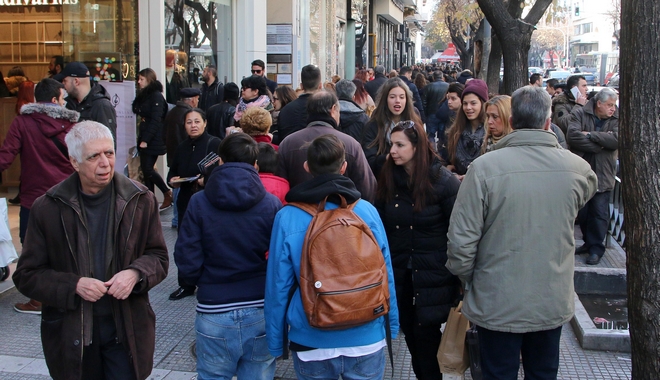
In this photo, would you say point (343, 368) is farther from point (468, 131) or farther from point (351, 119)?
point (351, 119)

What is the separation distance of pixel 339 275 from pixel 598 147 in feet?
17.7

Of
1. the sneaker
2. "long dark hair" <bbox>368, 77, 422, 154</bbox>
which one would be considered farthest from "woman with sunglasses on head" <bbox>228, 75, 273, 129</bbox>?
the sneaker

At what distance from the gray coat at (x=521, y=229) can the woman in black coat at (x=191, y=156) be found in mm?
3336

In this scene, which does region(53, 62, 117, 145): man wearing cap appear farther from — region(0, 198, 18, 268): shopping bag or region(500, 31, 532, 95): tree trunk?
region(500, 31, 532, 95): tree trunk

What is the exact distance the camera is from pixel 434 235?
13.6 ft

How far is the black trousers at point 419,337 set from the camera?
4199mm

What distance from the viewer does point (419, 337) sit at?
13.8 ft

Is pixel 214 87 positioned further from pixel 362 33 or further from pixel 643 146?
pixel 362 33

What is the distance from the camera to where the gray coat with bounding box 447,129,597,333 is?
341 cm

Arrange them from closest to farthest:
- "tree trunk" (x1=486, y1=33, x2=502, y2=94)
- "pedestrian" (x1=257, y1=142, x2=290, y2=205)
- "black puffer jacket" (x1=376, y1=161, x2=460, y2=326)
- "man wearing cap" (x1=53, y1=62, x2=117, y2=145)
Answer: "black puffer jacket" (x1=376, y1=161, x2=460, y2=326), "pedestrian" (x1=257, y1=142, x2=290, y2=205), "man wearing cap" (x1=53, y1=62, x2=117, y2=145), "tree trunk" (x1=486, y1=33, x2=502, y2=94)

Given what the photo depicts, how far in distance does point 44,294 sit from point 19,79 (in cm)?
1022

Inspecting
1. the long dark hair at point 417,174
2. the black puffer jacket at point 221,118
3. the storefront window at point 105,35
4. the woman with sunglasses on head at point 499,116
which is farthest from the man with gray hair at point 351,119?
the storefront window at point 105,35

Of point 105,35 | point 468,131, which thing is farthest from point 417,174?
point 105,35

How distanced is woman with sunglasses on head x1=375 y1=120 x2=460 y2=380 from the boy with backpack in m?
0.74
